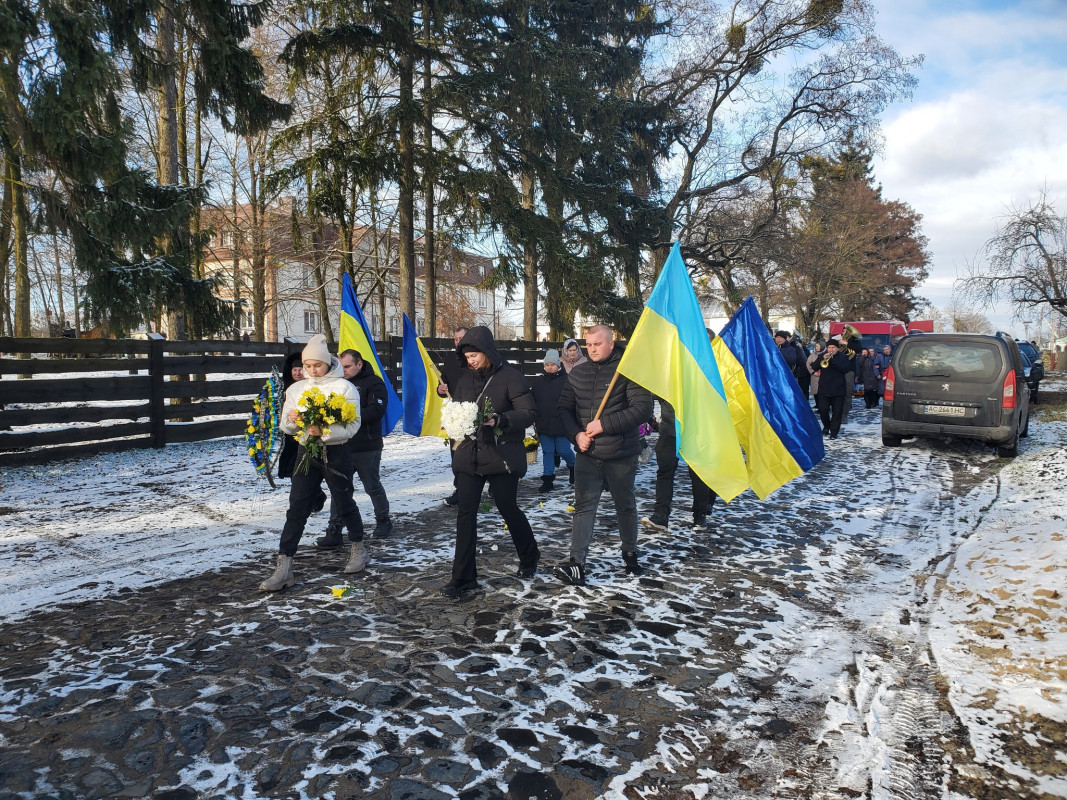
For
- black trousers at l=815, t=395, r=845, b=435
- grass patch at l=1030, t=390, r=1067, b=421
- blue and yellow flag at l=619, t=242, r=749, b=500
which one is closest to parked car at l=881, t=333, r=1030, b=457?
black trousers at l=815, t=395, r=845, b=435

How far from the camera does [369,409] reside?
21.6ft

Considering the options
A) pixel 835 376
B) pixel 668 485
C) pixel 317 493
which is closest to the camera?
pixel 317 493

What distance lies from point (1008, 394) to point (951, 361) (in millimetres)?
948

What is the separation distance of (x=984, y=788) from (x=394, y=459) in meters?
9.83

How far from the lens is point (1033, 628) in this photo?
15.1ft

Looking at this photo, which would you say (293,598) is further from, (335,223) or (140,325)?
(335,223)

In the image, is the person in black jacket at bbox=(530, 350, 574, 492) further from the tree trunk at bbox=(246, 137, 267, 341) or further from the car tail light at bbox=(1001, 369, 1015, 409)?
the tree trunk at bbox=(246, 137, 267, 341)

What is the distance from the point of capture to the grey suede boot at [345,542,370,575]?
5.84 meters

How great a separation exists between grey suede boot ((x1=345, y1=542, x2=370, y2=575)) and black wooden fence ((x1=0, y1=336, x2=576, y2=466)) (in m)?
4.06

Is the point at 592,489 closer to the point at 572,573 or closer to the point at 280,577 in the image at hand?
the point at 572,573

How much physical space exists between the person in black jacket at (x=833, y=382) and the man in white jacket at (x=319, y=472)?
34.3 ft

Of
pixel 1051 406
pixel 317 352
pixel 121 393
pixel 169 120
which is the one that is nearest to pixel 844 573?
pixel 317 352

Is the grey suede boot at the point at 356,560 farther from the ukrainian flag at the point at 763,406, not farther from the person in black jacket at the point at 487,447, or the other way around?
the ukrainian flag at the point at 763,406

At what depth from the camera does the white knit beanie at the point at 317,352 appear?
5.58 m
